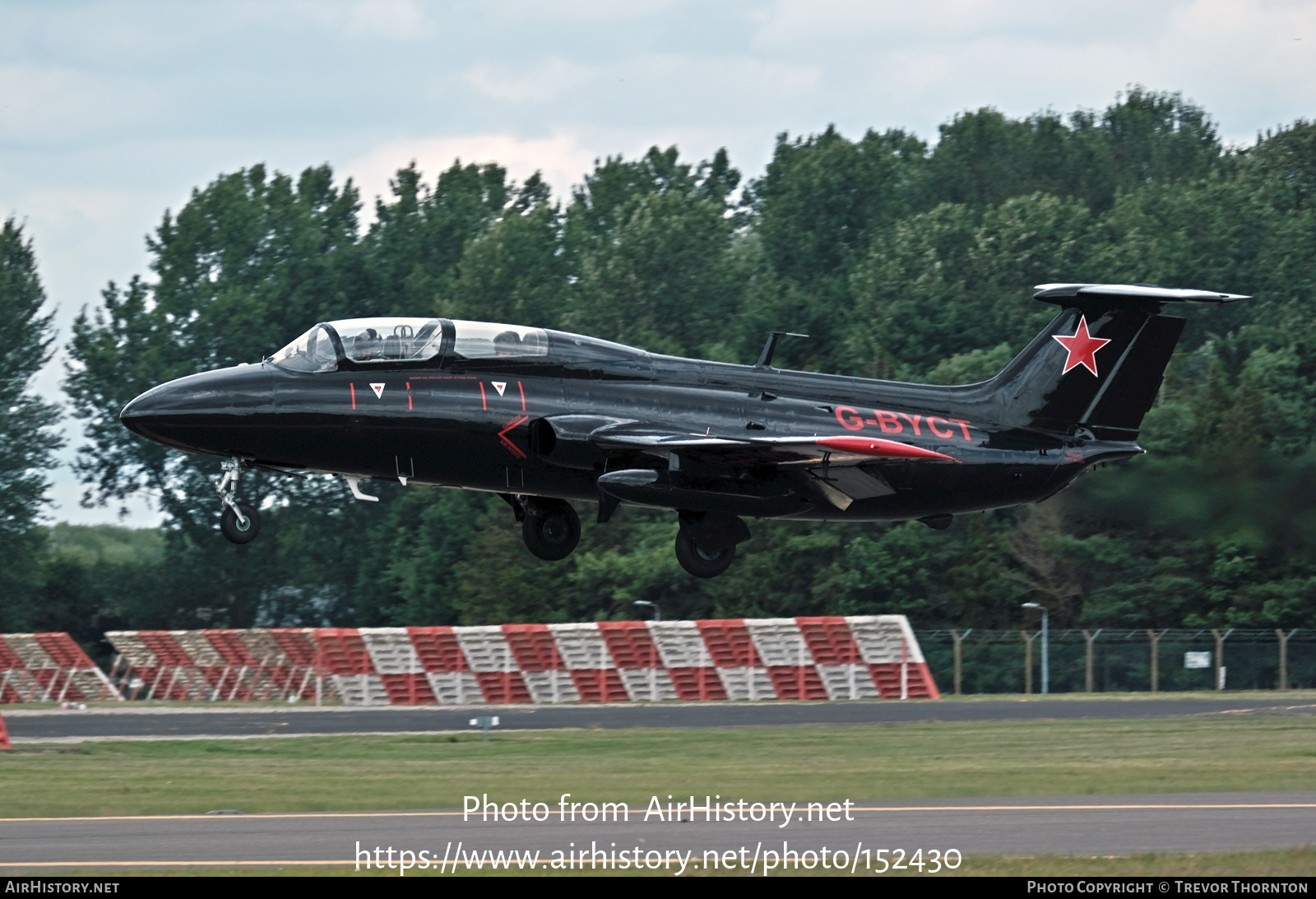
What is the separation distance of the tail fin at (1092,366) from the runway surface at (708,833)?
542 centimetres

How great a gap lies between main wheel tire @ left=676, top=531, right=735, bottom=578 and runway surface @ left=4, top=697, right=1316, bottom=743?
43.7 ft

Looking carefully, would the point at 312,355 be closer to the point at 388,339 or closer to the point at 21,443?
the point at 388,339

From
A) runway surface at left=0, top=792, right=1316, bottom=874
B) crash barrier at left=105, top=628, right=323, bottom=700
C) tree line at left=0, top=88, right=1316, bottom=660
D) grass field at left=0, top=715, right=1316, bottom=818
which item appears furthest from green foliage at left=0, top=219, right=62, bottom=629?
runway surface at left=0, top=792, right=1316, bottom=874

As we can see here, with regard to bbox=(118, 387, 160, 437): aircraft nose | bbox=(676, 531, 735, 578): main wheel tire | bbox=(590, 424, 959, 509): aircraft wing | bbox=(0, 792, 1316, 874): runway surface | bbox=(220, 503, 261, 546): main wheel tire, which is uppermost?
bbox=(118, 387, 160, 437): aircraft nose

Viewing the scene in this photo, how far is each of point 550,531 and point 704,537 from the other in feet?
6.94

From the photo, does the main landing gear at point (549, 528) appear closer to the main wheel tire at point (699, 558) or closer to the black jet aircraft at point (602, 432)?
the black jet aircraft at point (602, 432)

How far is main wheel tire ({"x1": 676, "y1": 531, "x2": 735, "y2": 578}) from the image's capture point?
73.8 feet

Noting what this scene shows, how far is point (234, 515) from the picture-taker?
21109 mm

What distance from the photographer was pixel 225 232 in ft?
296

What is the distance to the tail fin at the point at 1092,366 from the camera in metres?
25.2

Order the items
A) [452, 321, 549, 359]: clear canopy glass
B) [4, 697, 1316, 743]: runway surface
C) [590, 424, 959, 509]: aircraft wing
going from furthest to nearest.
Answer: [4, 697, 1316, 743]: runway surface, [452, 321, 549, 359]: clear canopy glass, [590, 424, 959, 509]: aircraft wing

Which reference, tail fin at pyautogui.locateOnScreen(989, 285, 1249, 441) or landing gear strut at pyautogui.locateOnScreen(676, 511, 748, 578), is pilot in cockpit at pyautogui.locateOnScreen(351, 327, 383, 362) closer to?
landing gear strut at pyautogui.locateOnScreen(676, 511, 748, 578)

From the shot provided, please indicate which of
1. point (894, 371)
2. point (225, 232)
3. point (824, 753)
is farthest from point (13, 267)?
point (824, 753)

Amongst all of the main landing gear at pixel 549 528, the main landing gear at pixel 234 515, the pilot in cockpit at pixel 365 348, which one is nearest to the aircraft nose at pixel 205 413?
the main landing gear at pixel 234 515
